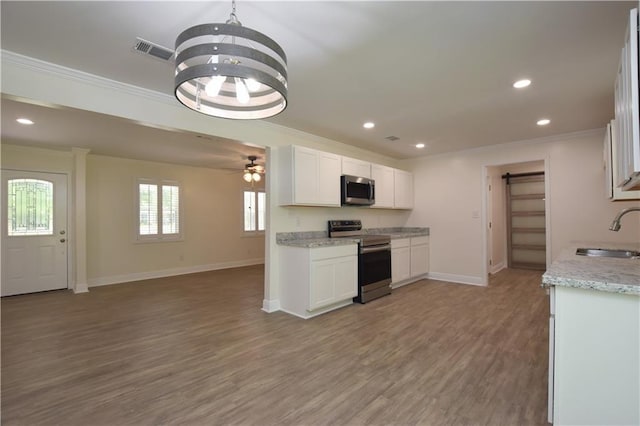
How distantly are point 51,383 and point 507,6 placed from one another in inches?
159

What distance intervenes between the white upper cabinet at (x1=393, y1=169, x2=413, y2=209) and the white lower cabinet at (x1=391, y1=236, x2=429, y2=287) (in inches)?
27.9

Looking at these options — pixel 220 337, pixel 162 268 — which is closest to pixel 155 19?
pixel 220 337

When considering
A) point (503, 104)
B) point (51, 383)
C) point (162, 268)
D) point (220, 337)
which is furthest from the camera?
point (162, 268)

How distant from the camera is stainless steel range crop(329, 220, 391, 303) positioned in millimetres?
4352

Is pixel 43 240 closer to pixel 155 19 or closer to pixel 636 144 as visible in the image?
pixel 155 19

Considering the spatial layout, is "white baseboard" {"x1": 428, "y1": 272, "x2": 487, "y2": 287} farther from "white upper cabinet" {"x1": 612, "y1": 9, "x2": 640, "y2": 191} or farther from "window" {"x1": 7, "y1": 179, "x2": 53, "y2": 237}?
"window" {"x1": 7, "y1": 179, "x2": 53, "y2": 237}

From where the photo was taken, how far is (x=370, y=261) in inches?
176

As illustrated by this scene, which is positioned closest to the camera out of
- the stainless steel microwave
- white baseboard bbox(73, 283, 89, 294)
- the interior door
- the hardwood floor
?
the hardwood floor

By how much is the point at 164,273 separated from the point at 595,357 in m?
6.95

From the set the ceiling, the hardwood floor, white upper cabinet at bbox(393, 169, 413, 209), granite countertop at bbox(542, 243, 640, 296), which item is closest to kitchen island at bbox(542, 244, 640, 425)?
granite countertop at bbox(542, 243, 640, 296)

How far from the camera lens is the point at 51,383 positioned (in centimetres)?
234

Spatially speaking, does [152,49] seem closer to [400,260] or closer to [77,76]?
[77,76]

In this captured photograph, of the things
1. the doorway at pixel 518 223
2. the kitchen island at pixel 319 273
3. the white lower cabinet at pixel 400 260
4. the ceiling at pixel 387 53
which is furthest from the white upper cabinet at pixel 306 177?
the doorway at pixel 518 223

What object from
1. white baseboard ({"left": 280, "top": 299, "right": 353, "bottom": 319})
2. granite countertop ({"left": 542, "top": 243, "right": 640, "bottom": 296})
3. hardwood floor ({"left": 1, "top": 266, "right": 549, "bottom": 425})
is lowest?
hardwood floor ({"left": 1, "top": 266, "right": 549, "bottom": 425})
